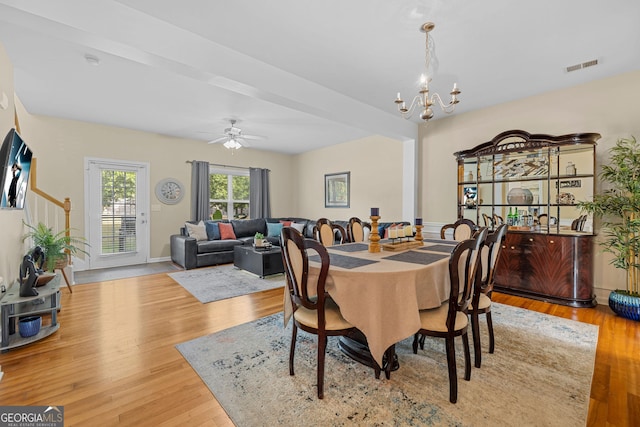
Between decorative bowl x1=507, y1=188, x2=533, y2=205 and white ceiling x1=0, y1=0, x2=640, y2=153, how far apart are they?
1310 mm

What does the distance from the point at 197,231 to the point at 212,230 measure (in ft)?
1.06

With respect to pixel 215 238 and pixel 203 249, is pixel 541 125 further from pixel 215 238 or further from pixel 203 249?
pixel 215 238

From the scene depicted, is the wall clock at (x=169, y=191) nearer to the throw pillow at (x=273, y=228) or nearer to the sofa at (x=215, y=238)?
the sofa at (x=215, y=238)

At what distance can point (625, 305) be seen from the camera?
9.72ft

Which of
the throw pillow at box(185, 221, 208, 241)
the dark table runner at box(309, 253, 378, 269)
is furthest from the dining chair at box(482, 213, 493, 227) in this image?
the throw pillow at box(185, 221, 208, 241)

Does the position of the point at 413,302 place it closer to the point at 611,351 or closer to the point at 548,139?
the point at 611,351

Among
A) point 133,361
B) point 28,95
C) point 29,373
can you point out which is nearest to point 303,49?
point 133,361

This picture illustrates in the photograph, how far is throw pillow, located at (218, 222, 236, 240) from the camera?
6.09 meters

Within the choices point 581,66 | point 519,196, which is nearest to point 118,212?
point 519,196

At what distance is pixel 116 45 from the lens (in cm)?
217

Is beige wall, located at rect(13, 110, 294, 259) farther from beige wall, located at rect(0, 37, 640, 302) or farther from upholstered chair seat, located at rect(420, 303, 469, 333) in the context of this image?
upholstered chair seat, located at rect(420, 303, 469, 333)

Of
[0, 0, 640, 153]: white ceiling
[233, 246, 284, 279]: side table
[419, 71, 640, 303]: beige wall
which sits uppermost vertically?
[0, 0, 640, 153]: white ceiling

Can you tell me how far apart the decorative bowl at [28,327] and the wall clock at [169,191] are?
150 inches

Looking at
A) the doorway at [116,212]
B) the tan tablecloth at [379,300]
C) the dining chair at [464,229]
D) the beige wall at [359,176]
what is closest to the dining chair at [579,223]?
the dining chair at [464,229]
